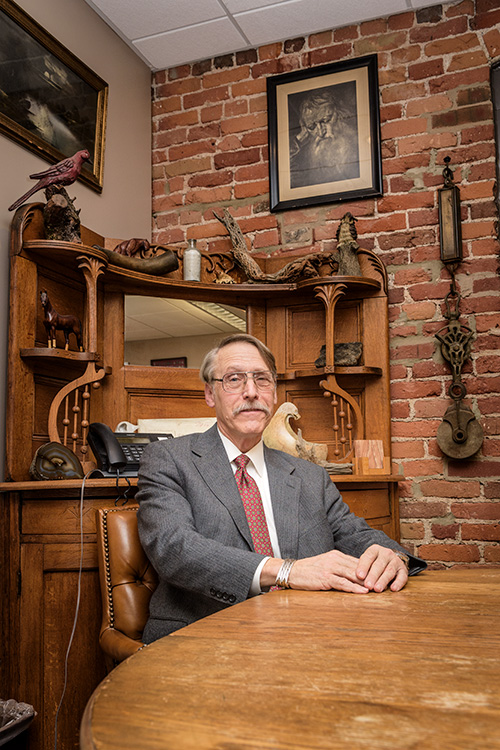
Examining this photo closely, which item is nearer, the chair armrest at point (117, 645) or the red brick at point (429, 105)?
the chair armrest at point (117, 645)

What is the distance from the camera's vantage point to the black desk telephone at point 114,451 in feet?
7.62

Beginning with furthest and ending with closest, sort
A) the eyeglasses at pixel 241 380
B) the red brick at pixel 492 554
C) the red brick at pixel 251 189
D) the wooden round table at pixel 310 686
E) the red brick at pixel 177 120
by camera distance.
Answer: the red brick at pixel 177 120 → the red brick at pixel 251 189 → the red brick at pixel 492 554 → the eyeglasses at pixel 241 380 → the wooden round table at pixel 310 686

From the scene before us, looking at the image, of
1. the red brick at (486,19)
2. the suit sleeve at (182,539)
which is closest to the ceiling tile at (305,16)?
the red brick at (486,19)

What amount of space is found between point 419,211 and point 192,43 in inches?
66.1

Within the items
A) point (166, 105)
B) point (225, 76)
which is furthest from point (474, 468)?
point (166, 105)

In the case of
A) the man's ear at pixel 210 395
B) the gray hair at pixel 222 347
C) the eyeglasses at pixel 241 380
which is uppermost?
the gray hair at pixel 222 347

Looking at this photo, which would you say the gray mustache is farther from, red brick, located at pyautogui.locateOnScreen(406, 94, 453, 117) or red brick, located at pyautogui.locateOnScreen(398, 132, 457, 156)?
red brick, located at pyautogui.locateOnScreen(406, 94, 453, 117)

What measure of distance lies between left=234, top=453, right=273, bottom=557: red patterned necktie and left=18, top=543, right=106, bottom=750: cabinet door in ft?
2.35

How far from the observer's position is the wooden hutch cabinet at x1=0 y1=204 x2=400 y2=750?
2111 millimetres

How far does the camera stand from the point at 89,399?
2.80 m

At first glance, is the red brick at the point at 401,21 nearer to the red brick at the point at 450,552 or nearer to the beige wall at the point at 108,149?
the beige wall at the point at 108,149

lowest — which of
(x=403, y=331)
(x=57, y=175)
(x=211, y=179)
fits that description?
(x=403, y=331)

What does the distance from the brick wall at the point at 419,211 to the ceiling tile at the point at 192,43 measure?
0.11 meters

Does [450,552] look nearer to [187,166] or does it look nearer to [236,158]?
[236,158]
